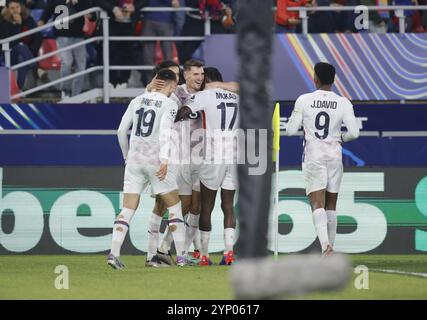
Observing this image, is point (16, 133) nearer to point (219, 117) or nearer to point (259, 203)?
point (219, 117)

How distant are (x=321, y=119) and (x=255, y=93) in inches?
317

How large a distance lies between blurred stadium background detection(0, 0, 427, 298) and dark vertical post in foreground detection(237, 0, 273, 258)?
8.20 m

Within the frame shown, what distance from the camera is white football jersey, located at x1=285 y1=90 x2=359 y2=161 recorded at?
14.5 meters

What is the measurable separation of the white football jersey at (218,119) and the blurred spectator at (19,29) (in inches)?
253

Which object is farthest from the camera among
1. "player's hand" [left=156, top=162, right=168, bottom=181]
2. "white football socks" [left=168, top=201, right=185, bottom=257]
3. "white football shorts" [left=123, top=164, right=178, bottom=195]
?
"white football socks" [left=168, top=201, right=185, bottom=257]

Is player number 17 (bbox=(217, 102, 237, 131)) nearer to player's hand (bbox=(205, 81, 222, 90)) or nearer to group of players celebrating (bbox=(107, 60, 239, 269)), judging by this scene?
group of players celebrating (bbox=(107, 60, 239, 269))

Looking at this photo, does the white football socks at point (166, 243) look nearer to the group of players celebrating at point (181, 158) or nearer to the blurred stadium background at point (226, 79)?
the group of players celebrating at point (181, 158)

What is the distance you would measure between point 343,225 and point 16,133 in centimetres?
505

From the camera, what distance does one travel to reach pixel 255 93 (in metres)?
6.55

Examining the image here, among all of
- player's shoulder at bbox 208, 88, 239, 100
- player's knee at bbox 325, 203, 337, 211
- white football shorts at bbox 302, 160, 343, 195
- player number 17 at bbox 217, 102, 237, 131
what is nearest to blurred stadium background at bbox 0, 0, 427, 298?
player's knee at bbox 325, 203, 337, 211

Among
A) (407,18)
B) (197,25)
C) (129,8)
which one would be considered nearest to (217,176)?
(129,8)

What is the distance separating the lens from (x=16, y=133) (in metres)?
18.1
